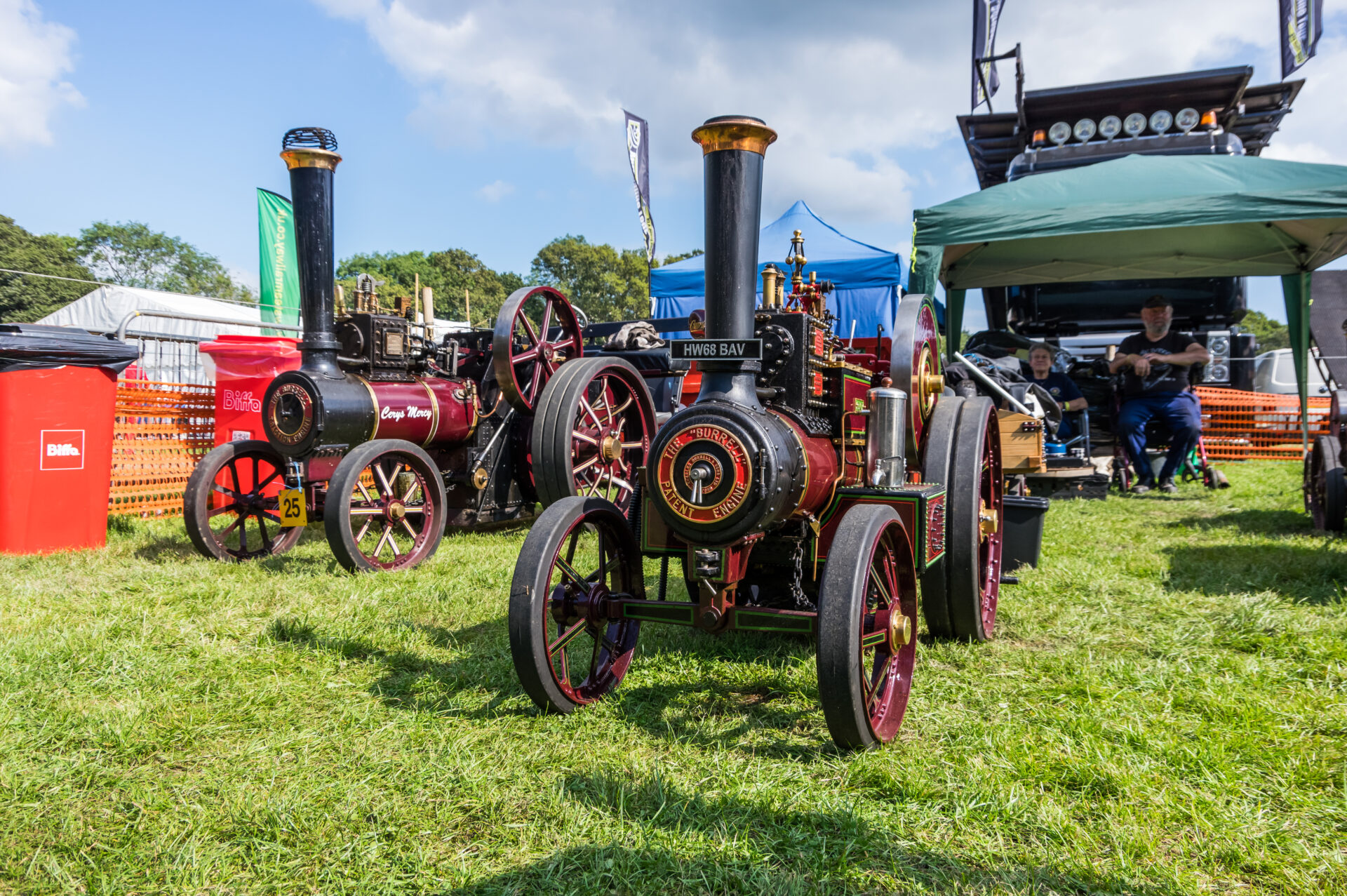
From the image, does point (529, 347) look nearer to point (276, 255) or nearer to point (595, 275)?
point (276, 255)

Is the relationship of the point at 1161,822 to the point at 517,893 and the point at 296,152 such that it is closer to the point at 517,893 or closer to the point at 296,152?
the point at 517,893

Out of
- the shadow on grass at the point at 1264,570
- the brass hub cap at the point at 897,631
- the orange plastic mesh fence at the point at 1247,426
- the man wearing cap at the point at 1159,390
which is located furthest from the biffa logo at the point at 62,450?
the orange plastic mesh fence at the point at 1247,426

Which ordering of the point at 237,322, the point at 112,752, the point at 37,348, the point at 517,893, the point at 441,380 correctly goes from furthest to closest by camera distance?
the point at 237,322 < the point at 441,380 < the point at 37,348 < the point at 112,752 < the point at 517,893

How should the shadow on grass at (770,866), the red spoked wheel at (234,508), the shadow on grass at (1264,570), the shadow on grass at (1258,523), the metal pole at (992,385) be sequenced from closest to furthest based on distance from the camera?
the shadow on grass at (770,866) < the shadow on grass at (1264,570) < the red spoked wheel at (234,508) < the shadow on grass at (1258,523) < the metal pole at (992,385)

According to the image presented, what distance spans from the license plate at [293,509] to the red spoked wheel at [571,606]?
6.77 ft

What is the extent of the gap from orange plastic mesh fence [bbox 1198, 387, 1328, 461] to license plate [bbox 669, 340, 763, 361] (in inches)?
350

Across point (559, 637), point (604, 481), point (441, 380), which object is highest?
point (441, 380)

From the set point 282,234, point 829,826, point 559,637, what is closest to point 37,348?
point 559,637

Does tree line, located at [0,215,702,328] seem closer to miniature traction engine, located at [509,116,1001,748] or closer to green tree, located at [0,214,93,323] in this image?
green tree, located at [0,214,93,323]

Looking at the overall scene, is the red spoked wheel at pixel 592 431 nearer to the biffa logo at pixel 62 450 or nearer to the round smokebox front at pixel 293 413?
the round smokebox front at pixel 293 413

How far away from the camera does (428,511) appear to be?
488cm

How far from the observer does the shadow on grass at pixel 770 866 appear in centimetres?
169

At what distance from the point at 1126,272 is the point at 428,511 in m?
6.43

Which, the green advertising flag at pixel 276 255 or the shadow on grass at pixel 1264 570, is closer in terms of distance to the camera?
the shadow on grass at pixel 1264 570
